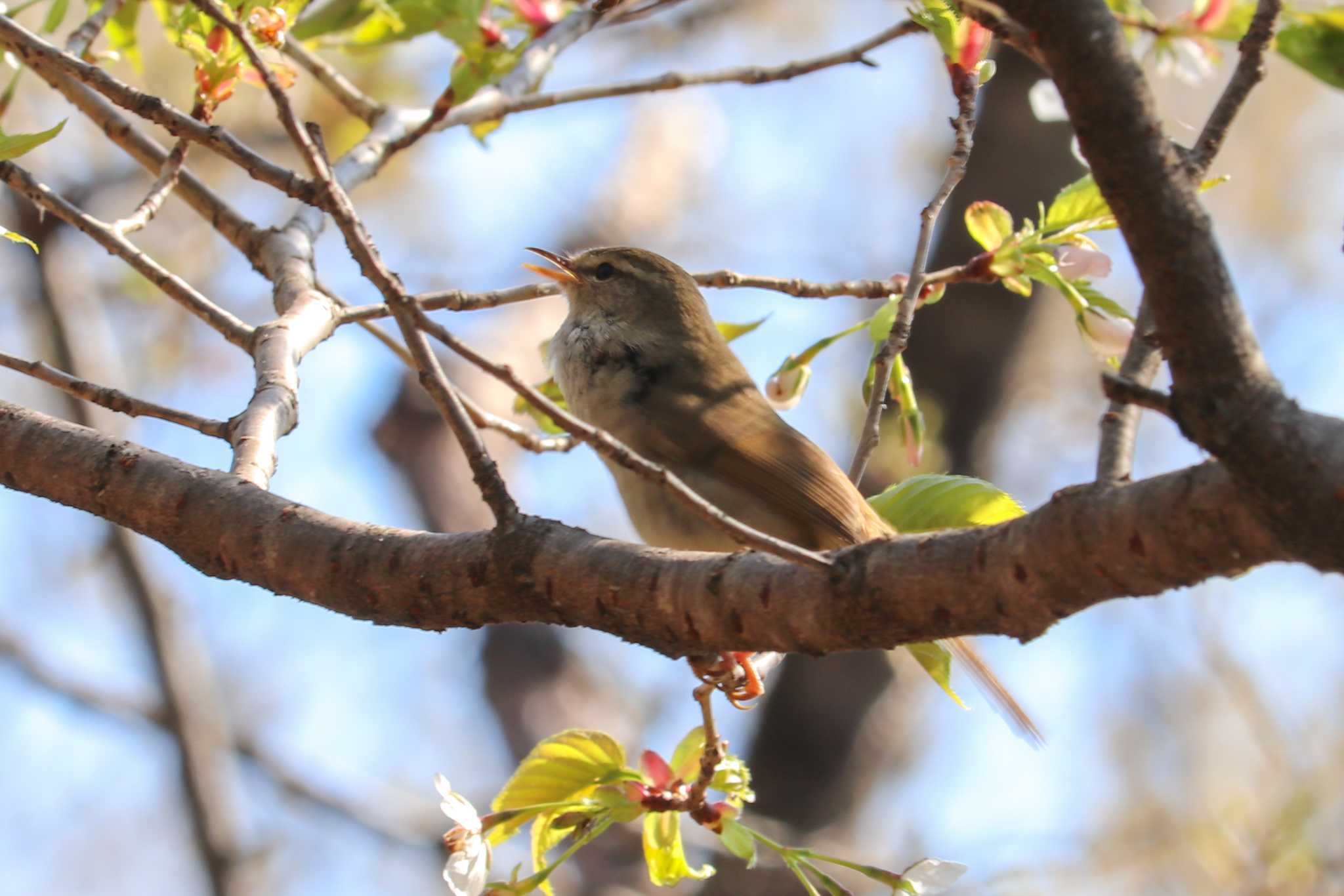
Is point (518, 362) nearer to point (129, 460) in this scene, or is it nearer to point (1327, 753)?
point (1327, 753)

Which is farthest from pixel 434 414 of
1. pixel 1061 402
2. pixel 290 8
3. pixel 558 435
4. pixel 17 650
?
pixel 290 8

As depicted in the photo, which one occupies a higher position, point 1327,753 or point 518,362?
point 518,362

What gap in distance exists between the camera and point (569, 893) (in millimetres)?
7324

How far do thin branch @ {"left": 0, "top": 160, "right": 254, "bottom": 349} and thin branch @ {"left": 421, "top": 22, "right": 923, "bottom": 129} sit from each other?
1.04 m

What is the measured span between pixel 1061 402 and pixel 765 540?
24.2ft

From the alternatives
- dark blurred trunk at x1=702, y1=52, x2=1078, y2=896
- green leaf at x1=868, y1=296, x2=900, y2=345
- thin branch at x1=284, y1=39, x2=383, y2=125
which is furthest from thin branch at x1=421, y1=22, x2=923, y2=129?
dark blurred trunk at x1=702, y1=52, x2=1078, y2=896

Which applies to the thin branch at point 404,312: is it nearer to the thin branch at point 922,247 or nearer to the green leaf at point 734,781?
the green leaf at point 734,781

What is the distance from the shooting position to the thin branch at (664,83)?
12.1 ft

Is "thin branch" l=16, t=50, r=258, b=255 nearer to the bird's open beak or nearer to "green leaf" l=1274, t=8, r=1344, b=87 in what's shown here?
the bird's open beak

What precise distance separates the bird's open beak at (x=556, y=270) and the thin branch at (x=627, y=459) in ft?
7.64

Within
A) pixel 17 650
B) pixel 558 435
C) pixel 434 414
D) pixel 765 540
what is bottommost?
pixel 765 540

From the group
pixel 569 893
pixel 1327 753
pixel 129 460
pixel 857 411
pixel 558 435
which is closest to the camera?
pixel 129 460

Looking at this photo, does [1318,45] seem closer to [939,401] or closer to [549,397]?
[549,397]

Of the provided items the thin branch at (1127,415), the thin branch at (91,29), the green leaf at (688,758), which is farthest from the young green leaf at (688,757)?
the thin branch at (91,29)
